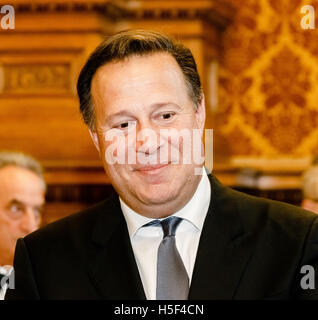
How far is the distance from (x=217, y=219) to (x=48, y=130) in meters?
1.98

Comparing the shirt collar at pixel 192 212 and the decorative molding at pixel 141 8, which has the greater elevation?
the decorative molding at pixel 141 8

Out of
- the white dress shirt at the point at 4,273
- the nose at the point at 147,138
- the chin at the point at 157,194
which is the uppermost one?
the nose at the point at 147,138

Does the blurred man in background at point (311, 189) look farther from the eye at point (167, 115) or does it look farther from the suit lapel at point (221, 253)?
the eye at point (167, 115)

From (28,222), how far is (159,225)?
1271 mm

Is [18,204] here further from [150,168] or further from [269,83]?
[269,83]

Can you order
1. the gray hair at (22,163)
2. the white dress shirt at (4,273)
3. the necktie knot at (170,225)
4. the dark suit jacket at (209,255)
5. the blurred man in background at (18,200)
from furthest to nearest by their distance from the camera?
the gray hair at (22,163) < the blurred man in background at (18,200) < the white dress shirt at (4,273) < the necktie knot at (170,225) < the dark suit jacket at (209,255)

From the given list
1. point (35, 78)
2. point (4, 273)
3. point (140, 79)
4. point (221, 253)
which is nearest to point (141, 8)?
point (35, 78)

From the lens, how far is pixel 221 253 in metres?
1.62

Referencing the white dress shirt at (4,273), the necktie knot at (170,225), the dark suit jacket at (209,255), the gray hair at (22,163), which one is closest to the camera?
the dark suit jacket at (209,255)

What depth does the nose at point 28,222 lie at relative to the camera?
9.26 ft

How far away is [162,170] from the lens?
1.62 meters

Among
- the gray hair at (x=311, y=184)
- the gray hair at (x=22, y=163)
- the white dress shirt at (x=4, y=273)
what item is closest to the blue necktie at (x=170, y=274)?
the white dress shirt at (x=4, y=273)

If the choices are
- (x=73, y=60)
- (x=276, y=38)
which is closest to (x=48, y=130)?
(x=73, y=60)
